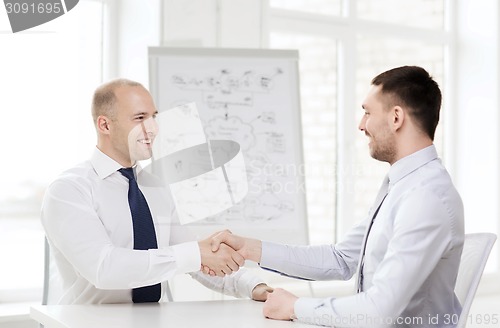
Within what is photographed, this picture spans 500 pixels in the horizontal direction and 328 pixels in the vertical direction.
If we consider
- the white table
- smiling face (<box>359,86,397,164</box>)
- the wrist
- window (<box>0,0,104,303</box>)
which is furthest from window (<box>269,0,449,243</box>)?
the white table

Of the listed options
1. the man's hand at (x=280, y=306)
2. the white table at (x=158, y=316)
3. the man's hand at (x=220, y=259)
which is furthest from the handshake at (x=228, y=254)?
the man's hand at (x=280, y=306)

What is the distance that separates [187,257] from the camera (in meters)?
2.33

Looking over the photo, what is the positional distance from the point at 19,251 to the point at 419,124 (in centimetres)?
223

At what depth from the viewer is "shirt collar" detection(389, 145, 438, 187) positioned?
84.3 inches

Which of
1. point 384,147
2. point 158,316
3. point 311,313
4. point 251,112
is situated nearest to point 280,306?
point 311,313

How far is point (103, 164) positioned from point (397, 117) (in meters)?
1.06

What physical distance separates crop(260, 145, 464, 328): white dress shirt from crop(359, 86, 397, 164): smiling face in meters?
0.06

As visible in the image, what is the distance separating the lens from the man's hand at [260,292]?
7.96 ft

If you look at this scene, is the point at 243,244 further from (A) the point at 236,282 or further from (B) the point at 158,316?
(B) the point at 158,316

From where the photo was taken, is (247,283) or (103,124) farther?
(103,124)

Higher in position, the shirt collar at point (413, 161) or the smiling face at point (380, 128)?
the smiling face at point (380, 128)

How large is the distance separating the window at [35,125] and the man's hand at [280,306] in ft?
6.11

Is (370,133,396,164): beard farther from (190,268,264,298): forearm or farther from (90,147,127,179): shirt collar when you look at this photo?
(90,147,127,179): shirt collar

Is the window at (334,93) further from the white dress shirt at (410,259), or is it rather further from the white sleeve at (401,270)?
the white sleeve at (401,270)
